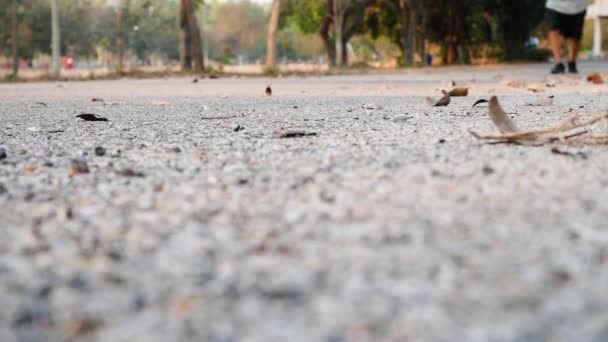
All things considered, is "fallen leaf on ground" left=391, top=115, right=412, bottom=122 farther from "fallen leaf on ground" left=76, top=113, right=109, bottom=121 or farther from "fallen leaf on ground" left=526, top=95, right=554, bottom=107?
"fallen leaf on ground" left=76, top=113, right=109, bottom=121

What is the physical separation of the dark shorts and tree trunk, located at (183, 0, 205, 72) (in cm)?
1001

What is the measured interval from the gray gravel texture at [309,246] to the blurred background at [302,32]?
14.8 m

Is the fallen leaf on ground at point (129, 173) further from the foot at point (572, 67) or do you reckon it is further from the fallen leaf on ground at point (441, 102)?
the foot at point (572, 67)

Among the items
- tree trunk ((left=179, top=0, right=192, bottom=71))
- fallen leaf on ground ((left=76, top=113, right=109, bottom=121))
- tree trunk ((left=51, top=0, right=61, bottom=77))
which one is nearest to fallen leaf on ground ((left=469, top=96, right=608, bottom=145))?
fallen leaf on ground ((left=76, top=113, right=109, bottom=121))

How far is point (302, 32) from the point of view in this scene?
45.1 meters

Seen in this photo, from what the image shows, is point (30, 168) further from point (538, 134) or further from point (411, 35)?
point (411, 35)

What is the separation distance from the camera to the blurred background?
23672 millimetres

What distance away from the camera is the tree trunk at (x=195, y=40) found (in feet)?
68.7

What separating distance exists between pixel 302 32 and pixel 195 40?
2416cm

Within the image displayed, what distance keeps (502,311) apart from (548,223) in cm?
55

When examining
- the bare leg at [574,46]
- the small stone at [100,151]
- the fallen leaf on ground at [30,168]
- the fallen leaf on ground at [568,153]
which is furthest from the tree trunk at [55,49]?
the fallen leaf on ground at [568,153]

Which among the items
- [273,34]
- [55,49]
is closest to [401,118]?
[55,49]

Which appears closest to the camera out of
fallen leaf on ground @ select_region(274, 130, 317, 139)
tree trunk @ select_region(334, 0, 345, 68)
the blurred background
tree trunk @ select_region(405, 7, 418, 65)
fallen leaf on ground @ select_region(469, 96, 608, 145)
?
fallen leaf on ground @ select_region(469, 96, 608, 145)

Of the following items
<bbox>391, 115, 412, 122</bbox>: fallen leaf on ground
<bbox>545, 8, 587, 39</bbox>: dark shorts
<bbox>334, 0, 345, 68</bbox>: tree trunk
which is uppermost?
<bbox>334, 0, 345, 68</bbox>: tree trunk
